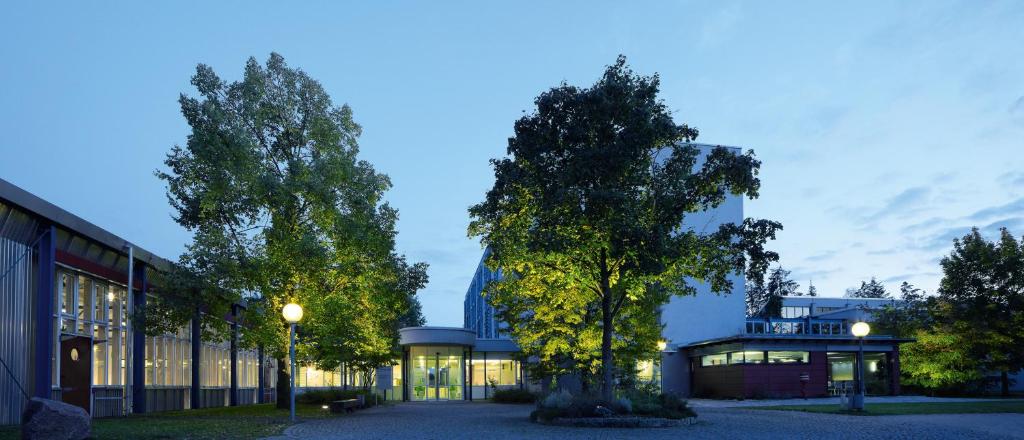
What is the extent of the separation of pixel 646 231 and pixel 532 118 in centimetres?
471

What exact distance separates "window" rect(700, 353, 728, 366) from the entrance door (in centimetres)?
3412

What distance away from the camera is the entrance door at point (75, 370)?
80.1 feet

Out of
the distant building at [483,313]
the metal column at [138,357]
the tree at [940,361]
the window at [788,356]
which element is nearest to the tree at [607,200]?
the metal column at [138,357]

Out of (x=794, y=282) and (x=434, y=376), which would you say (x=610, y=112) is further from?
(x=794, y=282)

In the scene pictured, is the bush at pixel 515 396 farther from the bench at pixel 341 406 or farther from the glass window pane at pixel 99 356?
the glass window pane at pixel 99 356

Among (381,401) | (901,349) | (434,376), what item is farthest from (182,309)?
(901,349)

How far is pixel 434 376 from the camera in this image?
56.3m

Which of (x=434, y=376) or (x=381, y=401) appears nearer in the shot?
(x=381, y=401)

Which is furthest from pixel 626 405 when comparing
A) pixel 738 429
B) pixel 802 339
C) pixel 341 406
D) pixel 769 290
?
pixel 769 290

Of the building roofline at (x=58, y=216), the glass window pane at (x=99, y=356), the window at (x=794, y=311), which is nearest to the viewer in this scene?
the building roofline at (x=58, y=216)

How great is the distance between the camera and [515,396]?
4475cm

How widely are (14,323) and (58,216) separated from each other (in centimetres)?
317

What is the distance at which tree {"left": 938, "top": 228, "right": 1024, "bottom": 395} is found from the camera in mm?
47375

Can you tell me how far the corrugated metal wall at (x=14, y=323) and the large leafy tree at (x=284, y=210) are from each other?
6068mm
